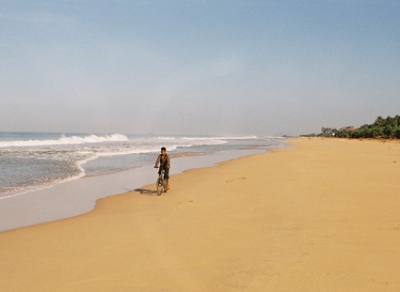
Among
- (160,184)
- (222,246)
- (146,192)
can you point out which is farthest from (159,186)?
(222,246)

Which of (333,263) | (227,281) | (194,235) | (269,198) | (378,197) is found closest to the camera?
(227,281)

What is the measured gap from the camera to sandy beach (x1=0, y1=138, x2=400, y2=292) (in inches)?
195

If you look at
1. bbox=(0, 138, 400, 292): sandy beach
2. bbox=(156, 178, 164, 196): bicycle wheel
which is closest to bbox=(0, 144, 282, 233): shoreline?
bbox=(0, 138, 400, 292): sandy beach

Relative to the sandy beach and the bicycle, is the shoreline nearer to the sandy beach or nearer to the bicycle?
the sandy beach

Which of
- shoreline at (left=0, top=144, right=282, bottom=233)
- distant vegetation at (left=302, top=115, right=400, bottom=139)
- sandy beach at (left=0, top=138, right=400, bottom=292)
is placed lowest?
shoreline at (left=0, top=144, right=282, bottom=233)

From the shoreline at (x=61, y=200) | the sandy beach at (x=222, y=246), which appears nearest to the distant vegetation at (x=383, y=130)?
the shoreline at (x=61, y=200)

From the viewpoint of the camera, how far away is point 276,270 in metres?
5.15

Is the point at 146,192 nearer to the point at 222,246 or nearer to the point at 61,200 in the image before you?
the point at 61,200

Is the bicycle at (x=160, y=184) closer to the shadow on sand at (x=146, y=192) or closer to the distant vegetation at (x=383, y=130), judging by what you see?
the shadow on sand at (x=146, y=192)

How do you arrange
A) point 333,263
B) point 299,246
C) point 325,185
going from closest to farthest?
1. point 333,263
2. point 299,246
3. point 325,185

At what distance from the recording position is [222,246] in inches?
256

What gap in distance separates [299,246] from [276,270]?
1178 millimetres

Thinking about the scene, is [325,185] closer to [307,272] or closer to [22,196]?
[307,272]

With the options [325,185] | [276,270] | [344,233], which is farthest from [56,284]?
[325,185]
